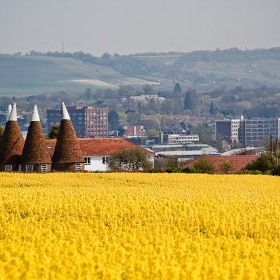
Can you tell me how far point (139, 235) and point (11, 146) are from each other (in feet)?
168

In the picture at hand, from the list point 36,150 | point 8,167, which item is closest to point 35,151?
point 36,150

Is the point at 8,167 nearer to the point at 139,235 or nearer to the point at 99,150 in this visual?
the point at 99,150

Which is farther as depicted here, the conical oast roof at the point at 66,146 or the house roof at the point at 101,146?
the house roof at the point at 101,146

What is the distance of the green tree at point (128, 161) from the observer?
96688mm

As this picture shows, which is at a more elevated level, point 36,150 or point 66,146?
point 66,146

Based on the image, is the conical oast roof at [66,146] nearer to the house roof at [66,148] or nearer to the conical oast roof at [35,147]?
the house roof at [66,148]

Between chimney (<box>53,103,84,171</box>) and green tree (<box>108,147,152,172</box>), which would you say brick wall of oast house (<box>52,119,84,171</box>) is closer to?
chimney (<box>53,103,84,171</box>)

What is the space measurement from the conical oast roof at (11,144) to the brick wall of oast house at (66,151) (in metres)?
2.69

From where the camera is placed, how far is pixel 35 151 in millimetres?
75500

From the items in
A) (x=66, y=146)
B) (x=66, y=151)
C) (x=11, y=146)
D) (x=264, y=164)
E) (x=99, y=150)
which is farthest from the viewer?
(x=99, y=150)

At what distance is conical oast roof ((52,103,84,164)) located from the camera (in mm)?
76125

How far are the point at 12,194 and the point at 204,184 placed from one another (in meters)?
14.1

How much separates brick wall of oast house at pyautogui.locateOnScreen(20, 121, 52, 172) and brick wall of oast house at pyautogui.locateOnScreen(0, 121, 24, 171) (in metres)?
1.21

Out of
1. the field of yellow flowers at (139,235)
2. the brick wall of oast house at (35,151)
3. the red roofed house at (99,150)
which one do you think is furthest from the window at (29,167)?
the field of yellow flowers at (139,235)
